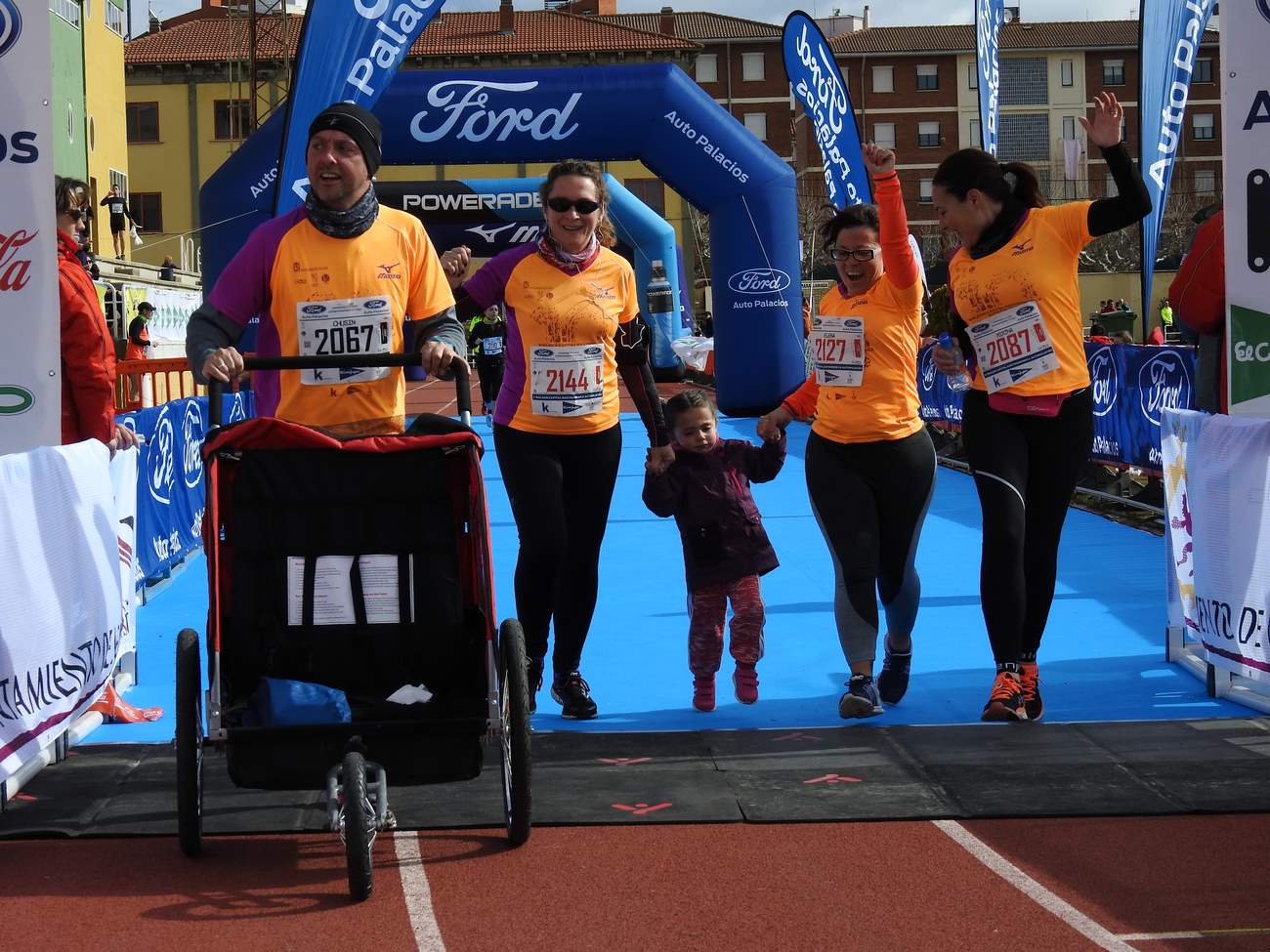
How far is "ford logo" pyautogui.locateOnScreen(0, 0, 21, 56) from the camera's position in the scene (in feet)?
17.3

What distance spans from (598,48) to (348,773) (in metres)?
68.3

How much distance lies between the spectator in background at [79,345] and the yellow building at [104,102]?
4431 cm

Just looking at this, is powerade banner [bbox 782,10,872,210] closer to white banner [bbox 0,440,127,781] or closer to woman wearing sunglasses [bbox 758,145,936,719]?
woman wearing sunglasses [bbox 758,145,936,719]

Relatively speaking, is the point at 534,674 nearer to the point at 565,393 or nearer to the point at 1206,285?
the point at 565,393

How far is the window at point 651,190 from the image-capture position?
6862 centimetres

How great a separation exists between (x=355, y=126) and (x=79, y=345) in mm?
1589

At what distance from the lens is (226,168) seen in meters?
17.8

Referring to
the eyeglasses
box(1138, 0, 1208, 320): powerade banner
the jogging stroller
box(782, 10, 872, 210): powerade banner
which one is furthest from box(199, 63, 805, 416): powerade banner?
the jogging stroller

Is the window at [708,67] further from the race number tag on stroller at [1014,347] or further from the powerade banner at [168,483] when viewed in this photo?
the race number tag on stroller at [1014,347]

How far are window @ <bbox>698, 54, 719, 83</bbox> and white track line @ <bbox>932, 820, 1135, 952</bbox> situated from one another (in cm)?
8398

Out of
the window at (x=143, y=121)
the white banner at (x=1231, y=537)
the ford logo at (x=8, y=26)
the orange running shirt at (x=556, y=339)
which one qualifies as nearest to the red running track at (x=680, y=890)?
the white banner at (x=1231, y=537)

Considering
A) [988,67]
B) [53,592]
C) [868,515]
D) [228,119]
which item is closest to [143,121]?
[228,119]

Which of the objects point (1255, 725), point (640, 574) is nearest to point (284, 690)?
point (1255, 725)

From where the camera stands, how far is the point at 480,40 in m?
70.1
